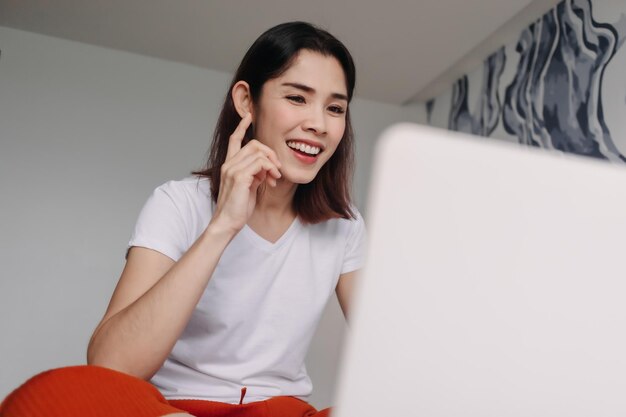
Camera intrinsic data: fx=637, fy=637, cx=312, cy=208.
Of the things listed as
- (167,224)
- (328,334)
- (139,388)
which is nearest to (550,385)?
(139,388)

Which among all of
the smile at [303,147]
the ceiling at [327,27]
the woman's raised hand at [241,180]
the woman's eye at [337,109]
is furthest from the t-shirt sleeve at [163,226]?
the ceiling at [327,27]

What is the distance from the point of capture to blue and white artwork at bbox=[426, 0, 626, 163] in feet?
7.30

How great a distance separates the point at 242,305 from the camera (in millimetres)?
1153

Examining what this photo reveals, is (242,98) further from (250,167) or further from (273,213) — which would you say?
(250,167)

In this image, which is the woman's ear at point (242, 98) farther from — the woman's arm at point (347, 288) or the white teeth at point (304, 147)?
the woman's arm at point (347, 288)

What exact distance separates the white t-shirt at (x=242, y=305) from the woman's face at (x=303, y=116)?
141 mm

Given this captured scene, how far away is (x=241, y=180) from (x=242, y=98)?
38 cm

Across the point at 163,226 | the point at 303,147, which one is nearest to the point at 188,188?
the point at 163,226

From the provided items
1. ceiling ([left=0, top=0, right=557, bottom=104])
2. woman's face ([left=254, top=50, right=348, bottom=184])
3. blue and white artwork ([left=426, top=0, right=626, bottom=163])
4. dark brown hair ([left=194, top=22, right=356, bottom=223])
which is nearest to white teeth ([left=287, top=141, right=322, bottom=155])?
woman's face ([left=254, top=50, right=348, bottom=184])

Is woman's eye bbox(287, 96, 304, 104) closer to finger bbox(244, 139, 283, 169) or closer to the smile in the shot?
the smile

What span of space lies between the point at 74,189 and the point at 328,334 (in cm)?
213

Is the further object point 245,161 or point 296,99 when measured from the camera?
point 296,99

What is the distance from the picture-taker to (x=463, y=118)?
3.47 meters

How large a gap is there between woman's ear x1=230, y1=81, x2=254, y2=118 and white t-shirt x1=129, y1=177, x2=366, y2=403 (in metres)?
0.20
